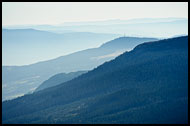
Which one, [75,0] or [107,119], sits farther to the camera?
[107,119]

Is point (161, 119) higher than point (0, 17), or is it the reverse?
point (0, 17)

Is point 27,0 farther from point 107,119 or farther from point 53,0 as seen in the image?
point 107,119

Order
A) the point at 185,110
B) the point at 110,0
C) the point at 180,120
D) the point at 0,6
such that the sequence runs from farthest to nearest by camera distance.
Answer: the point at 185,110 → the point at 180,120 → the point at 0,6 → the point at 110,0

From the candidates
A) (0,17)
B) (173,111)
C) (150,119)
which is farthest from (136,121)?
(0,17)

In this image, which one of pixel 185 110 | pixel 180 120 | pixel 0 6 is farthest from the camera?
pixel 185 110

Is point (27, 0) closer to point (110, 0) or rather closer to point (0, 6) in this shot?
point (0, 6)

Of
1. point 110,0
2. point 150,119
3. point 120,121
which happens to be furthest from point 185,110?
point 110,0

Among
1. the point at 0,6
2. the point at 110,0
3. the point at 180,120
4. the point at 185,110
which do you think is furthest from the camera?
the point at 185,110

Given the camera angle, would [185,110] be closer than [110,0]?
No

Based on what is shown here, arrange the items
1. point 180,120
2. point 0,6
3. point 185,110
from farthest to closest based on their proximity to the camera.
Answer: point 185,110, point 180,120, point 0,6
